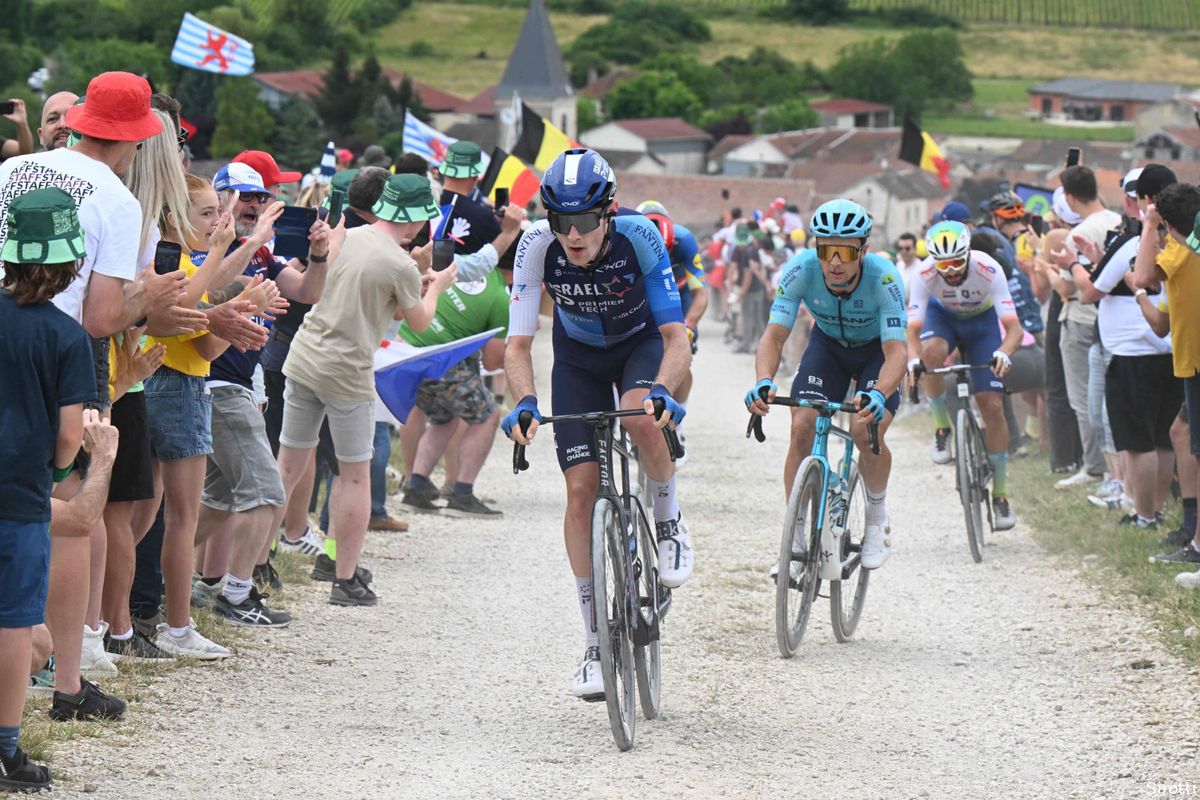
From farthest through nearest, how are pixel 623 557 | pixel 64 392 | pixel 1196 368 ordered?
1. pixel 1196 368
2. pixel 623 557
3. pixel 64 392

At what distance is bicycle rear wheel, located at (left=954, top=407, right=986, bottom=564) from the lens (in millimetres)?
11648

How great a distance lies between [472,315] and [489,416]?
0.92m

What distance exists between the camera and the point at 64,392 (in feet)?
18.3

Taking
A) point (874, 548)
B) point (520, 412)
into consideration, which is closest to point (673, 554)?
point (520, 412)

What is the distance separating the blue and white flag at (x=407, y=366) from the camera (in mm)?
11516

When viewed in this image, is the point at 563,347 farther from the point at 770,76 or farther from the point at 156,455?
the point at 770,76

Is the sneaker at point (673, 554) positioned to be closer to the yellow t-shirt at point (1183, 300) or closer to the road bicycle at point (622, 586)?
the road bicycle at point (622, 586)

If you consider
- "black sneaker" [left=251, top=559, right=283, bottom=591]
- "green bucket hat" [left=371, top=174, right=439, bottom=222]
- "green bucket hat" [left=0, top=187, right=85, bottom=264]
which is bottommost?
"black sneaker" [left=251, top=559, right=283, bottom=591]

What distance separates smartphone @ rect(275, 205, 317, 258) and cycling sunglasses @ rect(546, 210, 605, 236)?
2169mm

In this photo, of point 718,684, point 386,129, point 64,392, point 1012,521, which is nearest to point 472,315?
point 1012,521

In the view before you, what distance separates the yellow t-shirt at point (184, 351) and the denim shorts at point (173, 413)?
3 centimetres

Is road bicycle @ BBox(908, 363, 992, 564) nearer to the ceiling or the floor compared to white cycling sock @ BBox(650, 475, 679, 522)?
nearer to the floor

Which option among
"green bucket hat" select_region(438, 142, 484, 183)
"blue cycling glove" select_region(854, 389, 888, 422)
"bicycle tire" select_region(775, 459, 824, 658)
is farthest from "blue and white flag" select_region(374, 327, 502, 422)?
"blue cycling glove" select_region(854, 389, 888, 422)

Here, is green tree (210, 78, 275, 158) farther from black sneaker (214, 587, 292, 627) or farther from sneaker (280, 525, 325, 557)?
black sneaker (214, 587, 292, 627)
